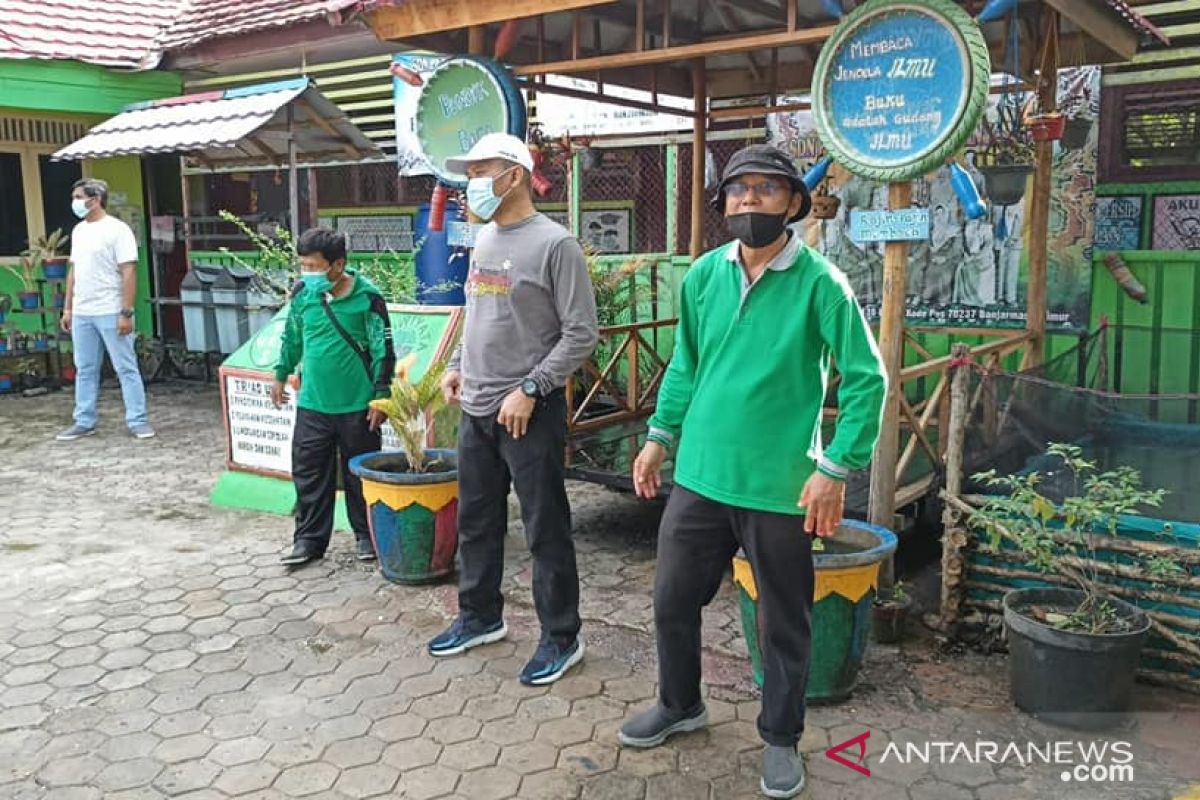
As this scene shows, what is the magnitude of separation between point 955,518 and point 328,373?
9.55ft

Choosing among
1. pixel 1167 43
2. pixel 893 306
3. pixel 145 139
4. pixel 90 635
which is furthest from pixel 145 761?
pixel 145 139

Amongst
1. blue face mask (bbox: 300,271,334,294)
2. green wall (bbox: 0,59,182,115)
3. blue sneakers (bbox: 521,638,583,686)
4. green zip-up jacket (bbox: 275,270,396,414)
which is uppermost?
green wall (bbox: 0,59,182,115)

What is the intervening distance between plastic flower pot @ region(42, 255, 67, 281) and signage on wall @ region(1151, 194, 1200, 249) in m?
9.98

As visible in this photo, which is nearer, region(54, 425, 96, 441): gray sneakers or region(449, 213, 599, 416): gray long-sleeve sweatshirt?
region(449, 213, 599, 416): gray long-sleeve sweatshirt

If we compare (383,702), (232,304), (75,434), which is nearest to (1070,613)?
(383,702)

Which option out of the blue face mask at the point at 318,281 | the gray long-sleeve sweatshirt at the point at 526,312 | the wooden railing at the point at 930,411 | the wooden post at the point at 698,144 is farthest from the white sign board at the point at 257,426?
the wooden railing at the point at 930,411

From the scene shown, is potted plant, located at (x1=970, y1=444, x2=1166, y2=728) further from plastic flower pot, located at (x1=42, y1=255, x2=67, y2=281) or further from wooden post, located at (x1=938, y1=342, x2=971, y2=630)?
plastic flower pot, located at (x1=42, y1=255, x2=67, y2=281)

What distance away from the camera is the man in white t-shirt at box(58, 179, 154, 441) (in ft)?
26.5

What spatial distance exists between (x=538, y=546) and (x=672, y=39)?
3715 millimetres

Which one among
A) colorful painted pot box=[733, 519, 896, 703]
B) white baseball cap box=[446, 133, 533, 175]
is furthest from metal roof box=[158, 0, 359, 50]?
colorful painted pot box=[733, 519, 896, 703]

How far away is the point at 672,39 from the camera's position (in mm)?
6309

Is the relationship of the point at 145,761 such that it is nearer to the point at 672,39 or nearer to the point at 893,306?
the point at 893,306

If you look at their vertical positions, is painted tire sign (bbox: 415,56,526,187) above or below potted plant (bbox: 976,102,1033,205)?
above

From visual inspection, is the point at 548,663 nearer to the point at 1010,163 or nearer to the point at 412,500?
the point at 412,500
